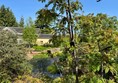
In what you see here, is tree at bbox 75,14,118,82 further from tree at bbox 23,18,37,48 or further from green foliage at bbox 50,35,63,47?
tree at bbox 23,18,37,48

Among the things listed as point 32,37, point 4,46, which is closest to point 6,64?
point 4,46

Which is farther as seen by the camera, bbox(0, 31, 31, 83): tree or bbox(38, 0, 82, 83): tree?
bbox(0, 31, 31, 83): tree

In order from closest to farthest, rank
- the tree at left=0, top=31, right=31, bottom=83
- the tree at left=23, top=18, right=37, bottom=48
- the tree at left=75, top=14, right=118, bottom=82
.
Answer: the tree at left=75, top=14, right=118, bottom=82
the tree at left=0, top=31, right=31, bottom=83
the tree at left=23, top=18, right=37, bottom=48

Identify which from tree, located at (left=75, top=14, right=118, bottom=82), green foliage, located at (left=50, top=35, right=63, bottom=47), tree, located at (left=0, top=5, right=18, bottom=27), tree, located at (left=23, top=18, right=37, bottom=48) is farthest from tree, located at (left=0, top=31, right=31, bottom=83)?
tree, located at (left=0, top=5, right=18, bottom=27)

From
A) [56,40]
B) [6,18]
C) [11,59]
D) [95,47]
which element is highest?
[6,18]

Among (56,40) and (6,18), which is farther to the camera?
(6,18)

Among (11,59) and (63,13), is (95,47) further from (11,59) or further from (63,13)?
(11,59)

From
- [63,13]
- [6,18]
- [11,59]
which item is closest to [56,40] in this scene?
[63,13]

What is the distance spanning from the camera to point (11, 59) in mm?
13359

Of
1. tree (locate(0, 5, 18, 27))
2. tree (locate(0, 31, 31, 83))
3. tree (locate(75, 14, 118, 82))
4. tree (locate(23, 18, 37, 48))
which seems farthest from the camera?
tree (locate(0, 5, 18, 27))

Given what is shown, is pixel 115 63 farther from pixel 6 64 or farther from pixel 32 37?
pixel 32 37

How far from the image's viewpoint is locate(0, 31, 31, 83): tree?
1312cm

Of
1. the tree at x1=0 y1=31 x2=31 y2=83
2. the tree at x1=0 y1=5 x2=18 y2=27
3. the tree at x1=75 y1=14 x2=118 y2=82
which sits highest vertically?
the tree at x1=0 y1=5 x2=18 y2=27

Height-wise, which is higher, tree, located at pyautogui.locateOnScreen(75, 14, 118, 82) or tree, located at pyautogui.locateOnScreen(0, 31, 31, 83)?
tree, located at pyautogui.locateOnScreen(75, 14, 118, 82)
